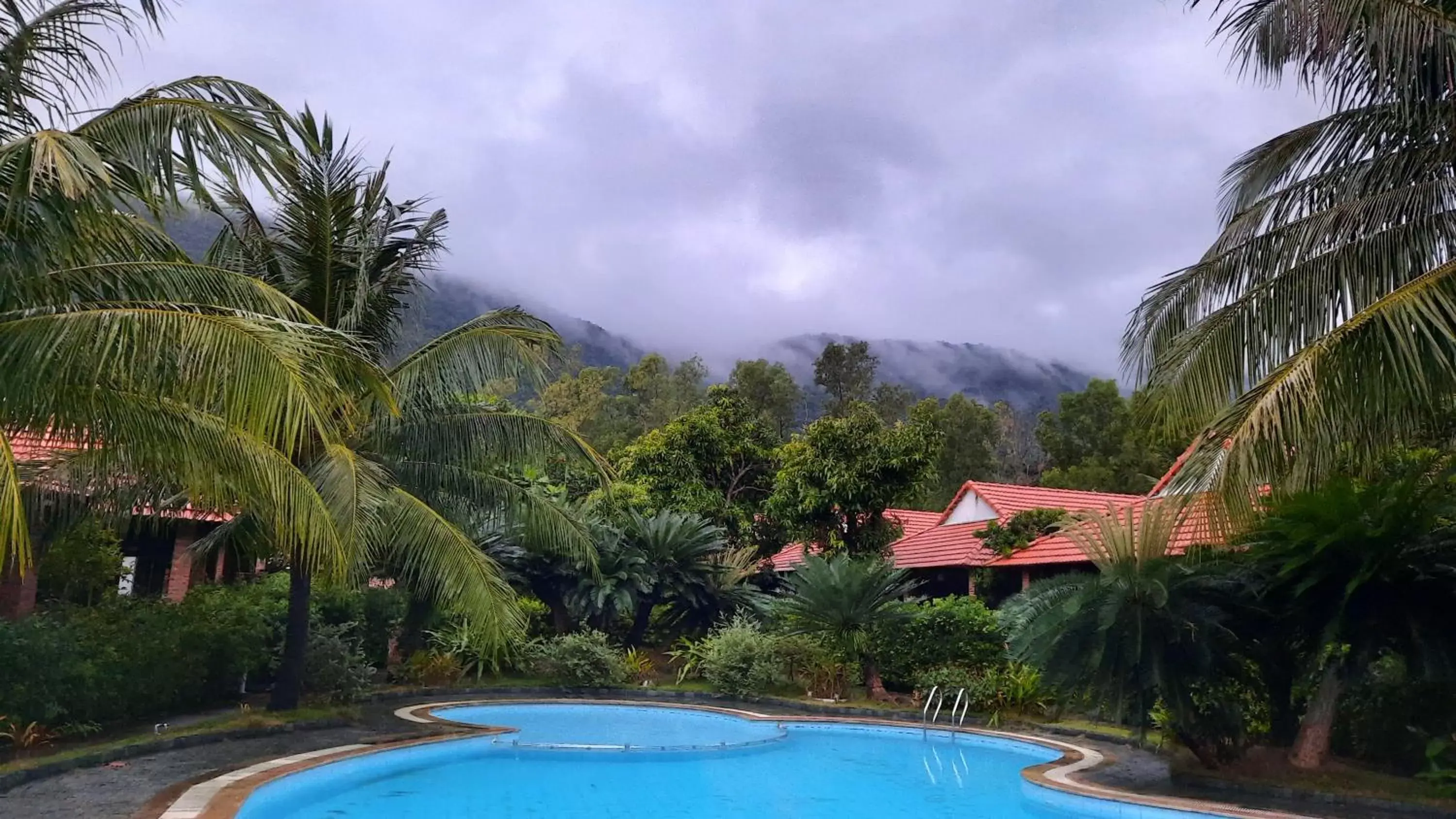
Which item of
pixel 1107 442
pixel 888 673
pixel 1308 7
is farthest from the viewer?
pixel 1107 442

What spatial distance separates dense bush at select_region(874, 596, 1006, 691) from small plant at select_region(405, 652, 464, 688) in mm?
6418

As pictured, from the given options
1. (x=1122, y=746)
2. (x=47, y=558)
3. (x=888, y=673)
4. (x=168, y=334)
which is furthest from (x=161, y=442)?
(x=888, y=673)

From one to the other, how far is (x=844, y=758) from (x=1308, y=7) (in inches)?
347

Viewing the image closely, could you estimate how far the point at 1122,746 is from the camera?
11.9 metres

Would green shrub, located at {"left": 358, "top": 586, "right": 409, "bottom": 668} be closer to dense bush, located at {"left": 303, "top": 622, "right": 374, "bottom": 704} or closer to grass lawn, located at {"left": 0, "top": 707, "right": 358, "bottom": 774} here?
dense bush, located at {"left": 303, "top": 622, "right": 374, "bottom": 704}

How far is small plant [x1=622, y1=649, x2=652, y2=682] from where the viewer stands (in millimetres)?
16797

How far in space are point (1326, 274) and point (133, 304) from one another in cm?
733

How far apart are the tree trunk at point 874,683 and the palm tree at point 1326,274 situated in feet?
26.5

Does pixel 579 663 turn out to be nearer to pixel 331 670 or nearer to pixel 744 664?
pixel 744 664

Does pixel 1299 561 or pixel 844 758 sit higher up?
pixel 1299 561

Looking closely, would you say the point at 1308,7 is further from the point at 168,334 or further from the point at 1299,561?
the point at 168,334

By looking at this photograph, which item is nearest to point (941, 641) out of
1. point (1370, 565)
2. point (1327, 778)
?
point (1327, 778)

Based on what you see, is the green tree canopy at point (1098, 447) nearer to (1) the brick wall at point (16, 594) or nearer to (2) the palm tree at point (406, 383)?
(2) the palm tree at point (406, 383)

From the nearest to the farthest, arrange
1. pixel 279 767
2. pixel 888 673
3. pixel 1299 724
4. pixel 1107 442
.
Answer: pixel 279 767 → pixel 1299 724 → pixel 888 673 → pixel 1107 442
